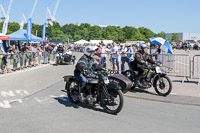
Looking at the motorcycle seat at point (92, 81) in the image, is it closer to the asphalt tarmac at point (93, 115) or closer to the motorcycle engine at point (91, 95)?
the motorcycle engine at point (91, 95)

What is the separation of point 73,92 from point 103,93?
1250 mm

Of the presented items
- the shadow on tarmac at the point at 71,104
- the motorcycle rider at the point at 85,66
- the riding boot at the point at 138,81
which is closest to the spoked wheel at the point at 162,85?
the riding boot at the point at 138,81

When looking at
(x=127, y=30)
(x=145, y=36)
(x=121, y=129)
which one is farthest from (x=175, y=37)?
(x=121, y=129)

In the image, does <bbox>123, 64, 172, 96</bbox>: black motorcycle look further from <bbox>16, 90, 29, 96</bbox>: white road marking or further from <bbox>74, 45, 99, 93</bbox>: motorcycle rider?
<bbox>16, 90, 29, 96</bbox>: white road marking

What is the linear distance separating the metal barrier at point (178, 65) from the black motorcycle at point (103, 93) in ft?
19.4

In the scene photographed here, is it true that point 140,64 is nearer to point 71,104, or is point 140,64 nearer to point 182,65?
point 71,104

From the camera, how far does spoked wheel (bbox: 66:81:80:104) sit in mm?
7045

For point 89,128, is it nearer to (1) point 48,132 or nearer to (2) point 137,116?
(1) point 48,132

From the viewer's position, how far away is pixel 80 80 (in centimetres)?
660

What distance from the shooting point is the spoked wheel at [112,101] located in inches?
235

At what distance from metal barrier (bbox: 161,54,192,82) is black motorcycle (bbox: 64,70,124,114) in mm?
5919

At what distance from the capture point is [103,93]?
625cm

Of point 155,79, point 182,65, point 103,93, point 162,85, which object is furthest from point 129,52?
point 103,93

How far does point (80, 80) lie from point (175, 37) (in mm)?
151816
